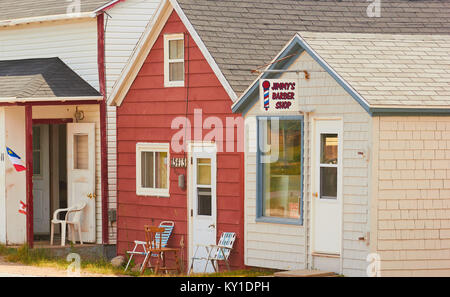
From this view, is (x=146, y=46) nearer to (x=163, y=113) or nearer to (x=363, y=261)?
(x=163, y=113)

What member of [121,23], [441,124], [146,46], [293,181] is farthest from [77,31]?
[441,124]

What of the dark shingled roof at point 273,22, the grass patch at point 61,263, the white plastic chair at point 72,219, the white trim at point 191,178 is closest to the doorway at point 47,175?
the white plastic chair at point 72,219

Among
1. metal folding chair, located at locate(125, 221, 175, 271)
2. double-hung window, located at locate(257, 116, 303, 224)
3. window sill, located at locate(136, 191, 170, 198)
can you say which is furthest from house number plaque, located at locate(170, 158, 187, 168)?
double-hung window, located at locate(257, 116, 303, 224)

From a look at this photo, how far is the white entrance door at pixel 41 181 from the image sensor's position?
70.2 feet

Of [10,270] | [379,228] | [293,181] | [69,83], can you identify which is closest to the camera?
[379,228]

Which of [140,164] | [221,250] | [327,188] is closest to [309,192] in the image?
[327,188]

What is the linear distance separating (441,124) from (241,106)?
12.2ft

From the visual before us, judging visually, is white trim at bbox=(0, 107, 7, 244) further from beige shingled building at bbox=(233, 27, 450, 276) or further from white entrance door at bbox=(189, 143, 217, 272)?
beige shingled building at bbox=(233, 27, 450, 276)

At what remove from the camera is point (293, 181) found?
14789 millimetres

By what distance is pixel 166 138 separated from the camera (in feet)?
57.1

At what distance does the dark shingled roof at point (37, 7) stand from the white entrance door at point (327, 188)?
8.01 meters

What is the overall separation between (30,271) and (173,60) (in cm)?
495

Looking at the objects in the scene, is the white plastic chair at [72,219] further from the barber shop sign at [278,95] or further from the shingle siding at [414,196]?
the shingle siding at [414,196]

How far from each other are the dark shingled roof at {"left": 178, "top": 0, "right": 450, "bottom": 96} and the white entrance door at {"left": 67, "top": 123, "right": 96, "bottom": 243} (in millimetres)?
4517
